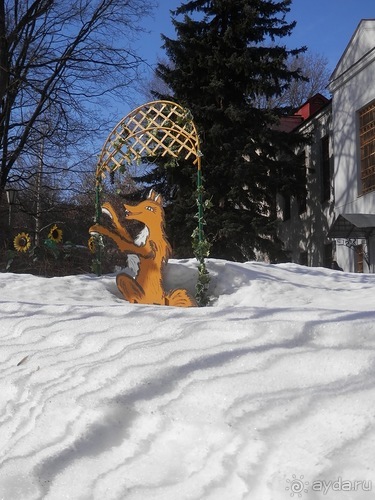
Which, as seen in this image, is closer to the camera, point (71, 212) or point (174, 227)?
point (71, 212)

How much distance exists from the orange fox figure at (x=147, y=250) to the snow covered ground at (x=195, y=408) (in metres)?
5.43

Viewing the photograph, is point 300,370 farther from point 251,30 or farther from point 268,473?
point 251,30

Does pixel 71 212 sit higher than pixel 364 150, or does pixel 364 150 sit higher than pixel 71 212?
pixel 364 150

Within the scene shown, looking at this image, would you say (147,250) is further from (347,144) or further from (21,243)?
(347,144)

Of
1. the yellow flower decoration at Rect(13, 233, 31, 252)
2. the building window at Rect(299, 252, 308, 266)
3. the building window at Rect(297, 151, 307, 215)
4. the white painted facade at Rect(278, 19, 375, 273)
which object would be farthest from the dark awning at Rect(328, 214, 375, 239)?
the yellow flower decoration at Rect(13, 233, 31, 252)

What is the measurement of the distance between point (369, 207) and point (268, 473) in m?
16.3

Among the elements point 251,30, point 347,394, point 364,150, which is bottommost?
point 347,394

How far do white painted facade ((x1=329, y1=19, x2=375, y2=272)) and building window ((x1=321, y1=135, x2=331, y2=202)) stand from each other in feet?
11.1

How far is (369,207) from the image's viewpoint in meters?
17.8

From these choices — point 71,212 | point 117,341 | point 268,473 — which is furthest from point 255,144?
point 268,473

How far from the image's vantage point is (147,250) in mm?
10203

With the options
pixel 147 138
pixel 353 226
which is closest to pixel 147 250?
pixel 147 138

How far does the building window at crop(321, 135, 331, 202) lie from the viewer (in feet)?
78.0

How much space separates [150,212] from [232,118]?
11.3m
